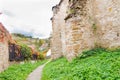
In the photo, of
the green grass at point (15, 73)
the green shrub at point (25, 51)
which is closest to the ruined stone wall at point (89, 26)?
the green grass at point (15, 73)

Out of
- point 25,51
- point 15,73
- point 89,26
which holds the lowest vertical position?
point 15,73

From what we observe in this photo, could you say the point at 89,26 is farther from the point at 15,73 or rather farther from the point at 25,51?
the point at 25,51

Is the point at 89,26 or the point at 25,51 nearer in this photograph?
the point at 89,26

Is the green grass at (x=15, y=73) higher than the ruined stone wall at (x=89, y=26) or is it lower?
lower

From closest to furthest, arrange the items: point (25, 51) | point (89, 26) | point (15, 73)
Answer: point (89, 26) → point (15, 73) → point (25, 51)

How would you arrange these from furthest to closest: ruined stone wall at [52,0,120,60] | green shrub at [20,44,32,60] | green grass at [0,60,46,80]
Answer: green shrub at [20,44,32,60] → green grass at [0,60,46,80] → ruined stone wall at [52,0,120,60]

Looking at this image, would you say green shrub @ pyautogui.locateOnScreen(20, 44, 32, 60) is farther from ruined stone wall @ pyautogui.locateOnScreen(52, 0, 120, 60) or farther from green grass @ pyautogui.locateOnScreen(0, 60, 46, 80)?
ruined stone wall @ pyautogui.locateOnScreen(52, 0, 120, 60)

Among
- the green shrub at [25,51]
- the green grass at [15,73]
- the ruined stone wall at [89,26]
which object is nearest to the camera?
the ruined stone wall at [89,26]

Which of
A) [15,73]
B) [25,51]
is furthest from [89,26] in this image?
[25,51]

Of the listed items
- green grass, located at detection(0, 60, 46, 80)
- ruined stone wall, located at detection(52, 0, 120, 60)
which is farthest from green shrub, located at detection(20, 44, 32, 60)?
ruined stone wall, located at detection(52, 0, 120, 60)

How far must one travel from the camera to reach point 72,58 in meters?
13.6

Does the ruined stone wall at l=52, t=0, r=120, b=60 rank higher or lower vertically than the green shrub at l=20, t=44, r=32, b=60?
higher

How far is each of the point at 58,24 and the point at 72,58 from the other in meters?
11.7

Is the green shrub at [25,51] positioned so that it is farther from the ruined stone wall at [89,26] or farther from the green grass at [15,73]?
the ruined stone wall at [89,26]
